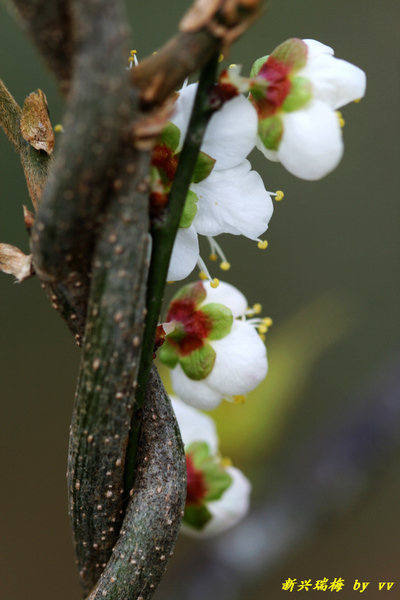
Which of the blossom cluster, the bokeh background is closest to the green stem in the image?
the blossom cluster

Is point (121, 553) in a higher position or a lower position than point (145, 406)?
lower

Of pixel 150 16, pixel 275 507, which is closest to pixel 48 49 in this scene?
pixel 275 507

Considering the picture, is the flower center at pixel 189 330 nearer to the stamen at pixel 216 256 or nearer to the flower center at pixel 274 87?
the stamen at pixel 216 256

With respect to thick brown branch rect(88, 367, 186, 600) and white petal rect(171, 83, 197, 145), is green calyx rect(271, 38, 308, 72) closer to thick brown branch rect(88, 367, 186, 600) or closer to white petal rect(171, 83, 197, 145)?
white petal rect(171, 83, 197, 145)

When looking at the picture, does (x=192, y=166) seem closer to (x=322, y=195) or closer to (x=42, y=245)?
(x=42, y=245)

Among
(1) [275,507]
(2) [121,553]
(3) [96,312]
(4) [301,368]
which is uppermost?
(4) [301,368]

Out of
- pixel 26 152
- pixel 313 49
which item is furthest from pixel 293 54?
pixel 26 152

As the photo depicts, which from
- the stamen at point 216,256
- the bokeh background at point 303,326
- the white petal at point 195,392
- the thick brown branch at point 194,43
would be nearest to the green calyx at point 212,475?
the white petal at point 195,392
